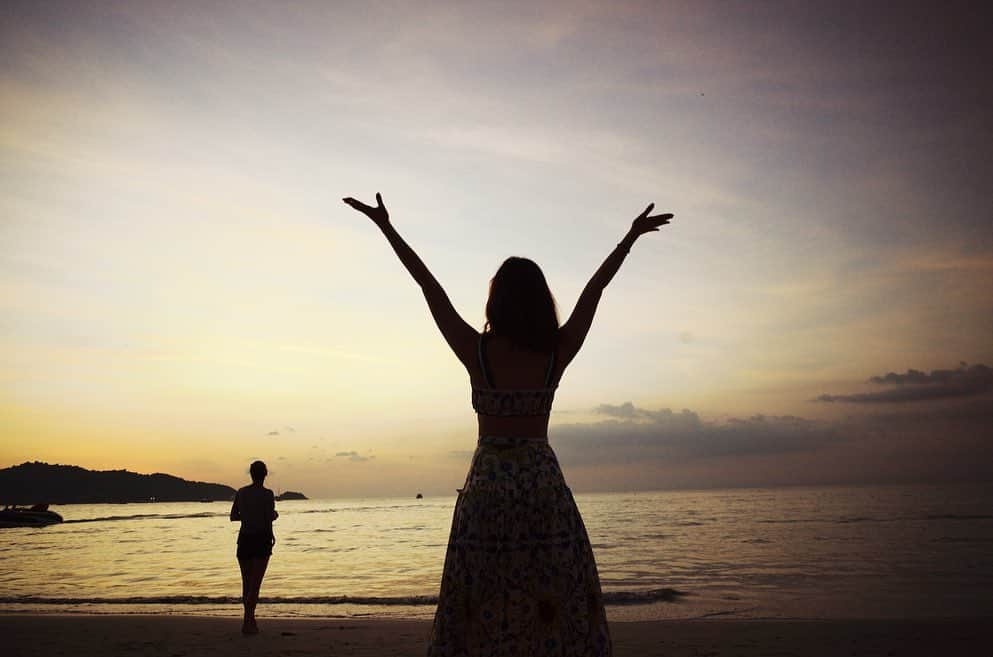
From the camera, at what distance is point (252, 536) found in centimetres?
999

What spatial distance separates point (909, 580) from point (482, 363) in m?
18.9

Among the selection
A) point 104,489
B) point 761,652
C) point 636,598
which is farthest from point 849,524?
point 104,489

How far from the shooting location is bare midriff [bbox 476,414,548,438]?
2768mm

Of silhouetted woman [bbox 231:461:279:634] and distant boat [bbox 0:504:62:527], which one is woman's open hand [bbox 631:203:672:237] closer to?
silhouetted woman [bbox 231:461:279:634]

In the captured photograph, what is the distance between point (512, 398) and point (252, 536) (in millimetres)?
8612

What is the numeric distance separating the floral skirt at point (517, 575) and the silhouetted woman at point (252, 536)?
8108mm

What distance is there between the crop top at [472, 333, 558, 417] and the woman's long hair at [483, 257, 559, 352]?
0.30ft

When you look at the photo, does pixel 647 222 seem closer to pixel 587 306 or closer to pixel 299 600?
pixel 587 306

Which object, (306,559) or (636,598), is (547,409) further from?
(306,559)

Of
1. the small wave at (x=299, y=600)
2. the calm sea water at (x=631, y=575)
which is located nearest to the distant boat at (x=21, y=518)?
the calm sea water at (x=631, y=575)

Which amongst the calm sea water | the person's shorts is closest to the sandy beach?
the person's shorts

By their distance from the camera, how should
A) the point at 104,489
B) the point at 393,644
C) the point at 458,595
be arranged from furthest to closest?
the point at 104,489 < the point at 393,644 < the point at 458,595

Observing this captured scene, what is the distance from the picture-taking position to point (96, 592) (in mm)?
16734

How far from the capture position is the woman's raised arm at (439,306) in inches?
111
